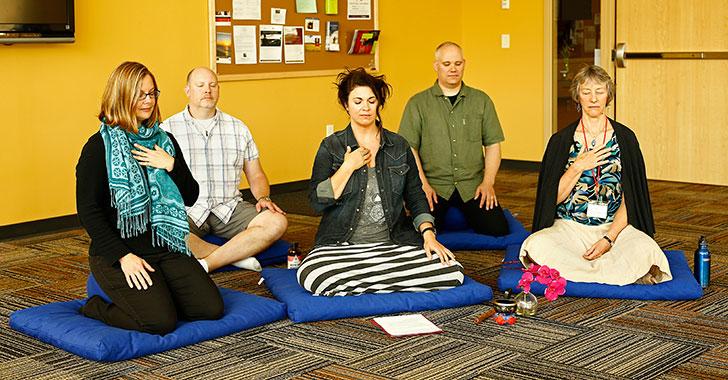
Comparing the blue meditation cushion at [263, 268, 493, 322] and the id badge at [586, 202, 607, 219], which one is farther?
the id badge at [586, 202, 607, 219]

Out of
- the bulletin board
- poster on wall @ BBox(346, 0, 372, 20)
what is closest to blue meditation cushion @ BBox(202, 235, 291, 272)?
the bulletin board

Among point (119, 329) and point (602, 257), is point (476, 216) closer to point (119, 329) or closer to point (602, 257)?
point (602, 257)

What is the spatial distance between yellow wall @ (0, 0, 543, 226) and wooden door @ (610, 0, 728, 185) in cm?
88

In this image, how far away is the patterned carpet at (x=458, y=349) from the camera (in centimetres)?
339

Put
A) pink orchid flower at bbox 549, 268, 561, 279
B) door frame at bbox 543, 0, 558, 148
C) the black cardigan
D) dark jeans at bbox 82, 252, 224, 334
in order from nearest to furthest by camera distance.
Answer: dark jeans at bbox 82, 252, 224, 334 → pink orchid flower at bbox 549, 268, 561, 279 → the black cardigan → door frame at bbox 543, 0, 558, 148

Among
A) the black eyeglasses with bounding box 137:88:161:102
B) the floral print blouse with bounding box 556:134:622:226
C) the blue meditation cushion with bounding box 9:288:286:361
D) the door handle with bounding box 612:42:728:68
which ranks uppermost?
the door handle with bounding box 612:42:728:68

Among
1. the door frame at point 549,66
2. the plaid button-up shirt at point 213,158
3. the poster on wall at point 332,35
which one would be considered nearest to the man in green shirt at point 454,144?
the plaid button-up shirt at point 213,158

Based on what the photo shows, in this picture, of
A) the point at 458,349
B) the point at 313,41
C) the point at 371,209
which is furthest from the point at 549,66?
the point at 458,349

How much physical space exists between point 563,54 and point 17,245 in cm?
466

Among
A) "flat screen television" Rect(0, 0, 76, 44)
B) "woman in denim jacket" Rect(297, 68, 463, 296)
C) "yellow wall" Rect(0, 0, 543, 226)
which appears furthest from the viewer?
"yellow wall" Rect(0, 0, 543, 226)

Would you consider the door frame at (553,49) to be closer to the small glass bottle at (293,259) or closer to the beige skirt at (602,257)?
the beige skirt at (602,257)

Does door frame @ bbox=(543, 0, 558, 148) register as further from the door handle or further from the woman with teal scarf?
the woman with teal scarf

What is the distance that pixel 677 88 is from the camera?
Answer: 306 inches

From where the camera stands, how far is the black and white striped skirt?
416 cm
